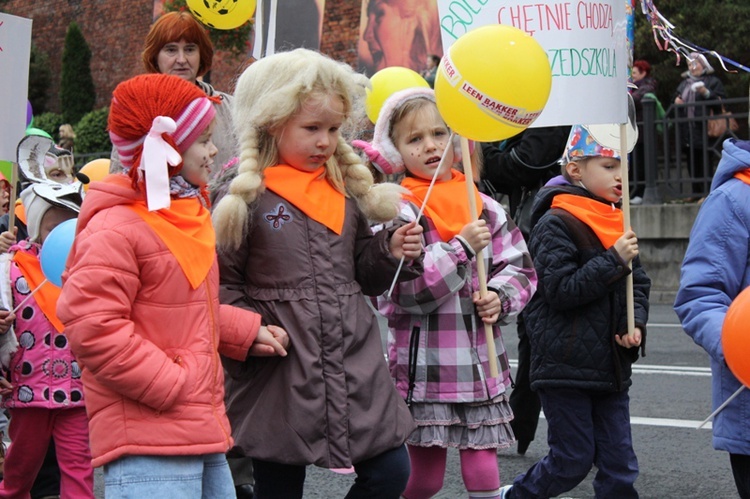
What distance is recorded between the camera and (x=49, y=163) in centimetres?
586

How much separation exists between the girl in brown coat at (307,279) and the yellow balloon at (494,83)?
0.34 metres

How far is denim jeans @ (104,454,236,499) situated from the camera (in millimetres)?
3148

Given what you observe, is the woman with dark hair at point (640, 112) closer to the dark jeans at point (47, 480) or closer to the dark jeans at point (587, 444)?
the dark jeans at point (587, 444)

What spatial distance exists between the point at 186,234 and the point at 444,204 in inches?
54.0

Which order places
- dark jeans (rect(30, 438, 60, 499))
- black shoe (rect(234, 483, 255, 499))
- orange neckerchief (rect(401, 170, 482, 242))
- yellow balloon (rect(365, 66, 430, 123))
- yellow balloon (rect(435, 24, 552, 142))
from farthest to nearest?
yellow balloon (rect(365, 66, 430, 123))
dark jeans (rect(30, 438, 60, 499))
black shoe (rect(234, 483, 255, 499))
orange neckerchief (rect(401, 170, 482, 242))
yellow balloon (rect(435, 24, 552, 142))

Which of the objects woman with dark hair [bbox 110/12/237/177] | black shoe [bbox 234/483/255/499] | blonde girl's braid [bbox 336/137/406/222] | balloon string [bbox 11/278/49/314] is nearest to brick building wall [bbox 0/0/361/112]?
woman with dark hair [bbox 110/12/237/177]

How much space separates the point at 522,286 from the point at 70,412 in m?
1.97

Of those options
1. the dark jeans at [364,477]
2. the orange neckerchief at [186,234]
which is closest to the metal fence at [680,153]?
the dark jeans at [364,477]

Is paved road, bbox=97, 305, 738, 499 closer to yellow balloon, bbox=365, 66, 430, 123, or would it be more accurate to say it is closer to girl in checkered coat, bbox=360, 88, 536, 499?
girl in checkered coat, bbox=360, 88, 536, 499

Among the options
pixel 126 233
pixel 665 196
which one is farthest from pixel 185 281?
pixel 665 196

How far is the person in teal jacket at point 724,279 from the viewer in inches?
137

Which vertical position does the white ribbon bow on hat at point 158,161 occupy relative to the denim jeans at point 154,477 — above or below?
above

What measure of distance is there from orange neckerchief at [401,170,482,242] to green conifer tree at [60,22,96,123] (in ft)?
89.9

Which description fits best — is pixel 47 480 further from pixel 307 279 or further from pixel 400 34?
pixel 400 34
